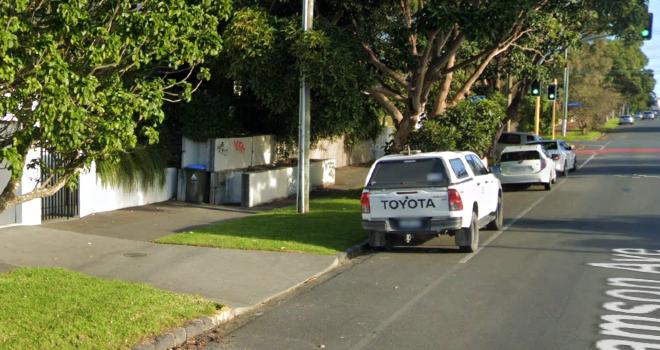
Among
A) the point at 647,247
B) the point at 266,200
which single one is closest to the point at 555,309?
the point at 647,247

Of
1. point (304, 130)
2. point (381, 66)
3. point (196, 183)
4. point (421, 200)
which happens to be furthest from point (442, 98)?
point (421, 200)

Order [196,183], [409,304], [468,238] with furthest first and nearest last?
[196,183]
[468,238]
[409,304]

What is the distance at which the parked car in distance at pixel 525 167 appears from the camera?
2316 cm

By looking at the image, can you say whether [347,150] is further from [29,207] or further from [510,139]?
[29,207]

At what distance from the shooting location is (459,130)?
19719 millimetres

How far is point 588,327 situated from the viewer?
25.7 ft

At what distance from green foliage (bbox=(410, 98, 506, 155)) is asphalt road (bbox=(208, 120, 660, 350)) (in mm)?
4157

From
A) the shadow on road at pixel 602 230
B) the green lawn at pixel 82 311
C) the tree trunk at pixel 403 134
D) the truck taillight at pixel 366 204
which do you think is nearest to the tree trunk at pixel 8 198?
the green lawn at pixel 82 311

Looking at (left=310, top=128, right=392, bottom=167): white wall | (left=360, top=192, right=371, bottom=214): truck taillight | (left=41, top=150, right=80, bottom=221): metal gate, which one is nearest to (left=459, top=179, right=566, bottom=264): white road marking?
(left=360, top=192, right=371, bottom=214): truck taillight

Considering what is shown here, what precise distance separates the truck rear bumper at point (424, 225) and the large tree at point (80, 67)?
5.16 meters

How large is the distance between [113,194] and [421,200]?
26.5 ft

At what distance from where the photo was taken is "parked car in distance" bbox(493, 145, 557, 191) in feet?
76.0

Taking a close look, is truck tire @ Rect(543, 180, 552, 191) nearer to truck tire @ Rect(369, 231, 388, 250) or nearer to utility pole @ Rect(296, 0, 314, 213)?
utility pole @ Rect(296, 0, 314, 213)

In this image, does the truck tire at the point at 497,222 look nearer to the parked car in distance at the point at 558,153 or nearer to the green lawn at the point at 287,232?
the green lawn at the point at 287,232
